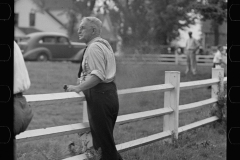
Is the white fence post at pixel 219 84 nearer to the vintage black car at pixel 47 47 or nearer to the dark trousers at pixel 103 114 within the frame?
the dark trousers at pixel 103 114

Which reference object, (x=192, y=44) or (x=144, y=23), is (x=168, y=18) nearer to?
(x=144, y=23)

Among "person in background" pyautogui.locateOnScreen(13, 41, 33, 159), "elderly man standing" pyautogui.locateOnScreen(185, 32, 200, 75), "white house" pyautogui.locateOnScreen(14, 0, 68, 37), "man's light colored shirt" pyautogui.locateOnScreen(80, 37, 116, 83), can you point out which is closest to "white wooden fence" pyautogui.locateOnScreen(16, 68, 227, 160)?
"man's light colored shirt" pyautogui.locateOnScreen(80, 37, 116, 83)

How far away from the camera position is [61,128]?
394 centimetres

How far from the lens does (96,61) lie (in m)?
3.66

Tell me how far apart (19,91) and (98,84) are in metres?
1.39

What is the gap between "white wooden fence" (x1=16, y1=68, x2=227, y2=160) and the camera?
12.1ft

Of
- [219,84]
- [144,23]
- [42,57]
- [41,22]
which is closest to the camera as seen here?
[219,84]

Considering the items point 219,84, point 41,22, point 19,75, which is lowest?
point 219,84

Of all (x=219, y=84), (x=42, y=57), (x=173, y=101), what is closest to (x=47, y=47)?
(x=42, y=57)

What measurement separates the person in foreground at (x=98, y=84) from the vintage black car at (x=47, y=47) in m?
20.0

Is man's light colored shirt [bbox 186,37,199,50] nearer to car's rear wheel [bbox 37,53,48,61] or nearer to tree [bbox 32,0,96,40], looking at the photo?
tree [bbox 32,0,96,40]

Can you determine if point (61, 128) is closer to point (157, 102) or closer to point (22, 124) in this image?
point (22, 124)

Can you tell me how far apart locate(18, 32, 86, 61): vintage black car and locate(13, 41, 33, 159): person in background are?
841 inches
